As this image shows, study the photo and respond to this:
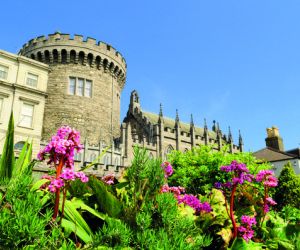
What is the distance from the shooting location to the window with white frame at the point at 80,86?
3126 centimetres

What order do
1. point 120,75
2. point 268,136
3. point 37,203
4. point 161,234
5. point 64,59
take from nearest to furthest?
point 37,203
point 161,234
point 64,59
point 120,75
point 268,136

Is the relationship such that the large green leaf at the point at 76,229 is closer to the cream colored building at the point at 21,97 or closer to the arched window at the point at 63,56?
the cream colored building at the point at 21,97

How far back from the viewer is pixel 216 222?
3.69 m

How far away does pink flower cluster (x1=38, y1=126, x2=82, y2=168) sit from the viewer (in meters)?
2.59

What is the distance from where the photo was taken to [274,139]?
4597 cm

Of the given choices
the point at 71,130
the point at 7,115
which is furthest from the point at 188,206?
the point at 7,115

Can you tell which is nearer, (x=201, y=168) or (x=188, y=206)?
(x=188, y=206)

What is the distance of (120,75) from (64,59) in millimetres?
7032

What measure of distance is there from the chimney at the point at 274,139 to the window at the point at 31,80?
36961mm

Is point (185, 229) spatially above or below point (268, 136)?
below

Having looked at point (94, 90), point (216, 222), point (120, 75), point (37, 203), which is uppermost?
point (120, 75)

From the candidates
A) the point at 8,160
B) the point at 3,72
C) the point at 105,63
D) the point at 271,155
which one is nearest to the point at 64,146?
the point at 8,160

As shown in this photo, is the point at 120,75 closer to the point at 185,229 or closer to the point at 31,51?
the point at 31,51

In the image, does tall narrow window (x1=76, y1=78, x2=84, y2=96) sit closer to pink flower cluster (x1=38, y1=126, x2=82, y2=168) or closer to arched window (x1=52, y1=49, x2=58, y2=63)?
arched window (x1=52, y1=49, x2=58, y2=63)
